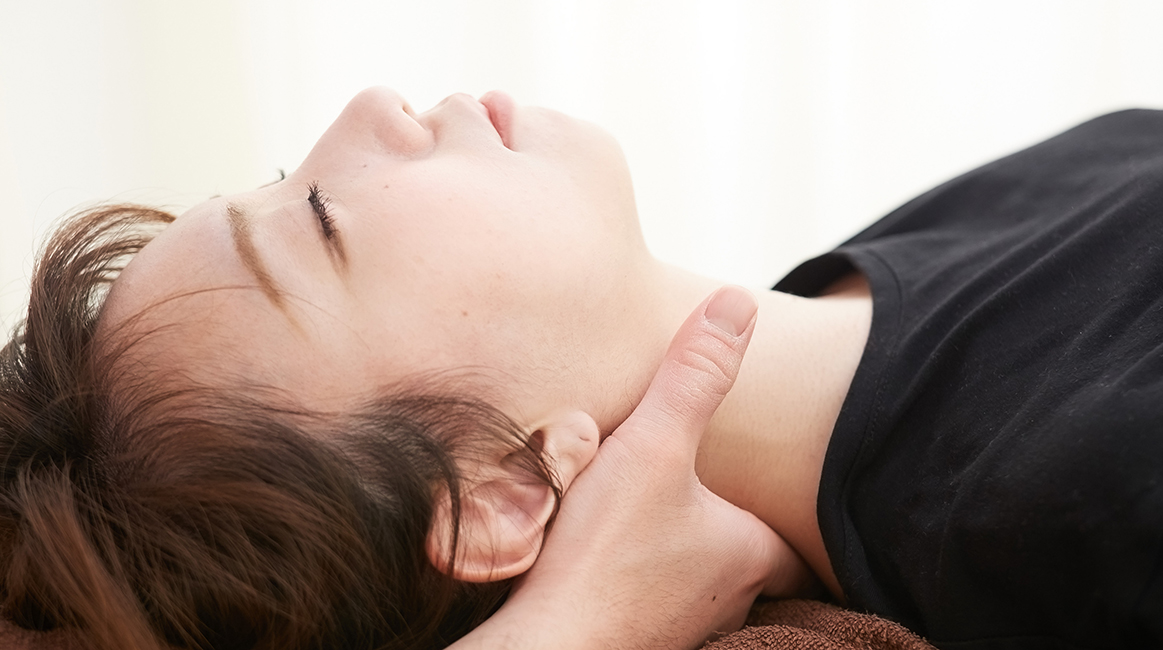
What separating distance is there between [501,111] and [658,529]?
51 centimetres

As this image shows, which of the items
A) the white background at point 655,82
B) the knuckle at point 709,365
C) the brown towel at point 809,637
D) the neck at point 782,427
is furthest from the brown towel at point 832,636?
the white background at point 655,82

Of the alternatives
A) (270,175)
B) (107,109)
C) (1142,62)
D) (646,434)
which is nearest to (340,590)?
(646,434)

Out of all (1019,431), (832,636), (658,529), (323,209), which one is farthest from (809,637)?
(323,209)

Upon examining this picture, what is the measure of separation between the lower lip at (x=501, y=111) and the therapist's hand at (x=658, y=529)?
1.02 feet

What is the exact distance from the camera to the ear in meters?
0.79

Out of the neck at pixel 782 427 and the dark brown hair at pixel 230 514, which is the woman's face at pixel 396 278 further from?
the neck at pixel 782 427

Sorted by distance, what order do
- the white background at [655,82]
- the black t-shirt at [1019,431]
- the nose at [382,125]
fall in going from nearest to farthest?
the black t-shirt at [1019,431] < the nose at [382,125] < the white background at [655,82]

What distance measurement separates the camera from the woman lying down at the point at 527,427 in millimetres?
734

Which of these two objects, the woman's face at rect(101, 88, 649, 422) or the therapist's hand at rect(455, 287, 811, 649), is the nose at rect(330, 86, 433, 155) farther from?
the therapist's hand at rect(455, 287, 811, 649)

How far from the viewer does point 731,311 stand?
847 millimetres

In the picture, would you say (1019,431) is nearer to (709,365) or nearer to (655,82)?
(709,365)

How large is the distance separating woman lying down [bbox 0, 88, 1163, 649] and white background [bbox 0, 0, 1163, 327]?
1077mm

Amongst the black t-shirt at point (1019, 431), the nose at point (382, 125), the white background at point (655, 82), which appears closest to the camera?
the black t-shirt at point (1019, 431)

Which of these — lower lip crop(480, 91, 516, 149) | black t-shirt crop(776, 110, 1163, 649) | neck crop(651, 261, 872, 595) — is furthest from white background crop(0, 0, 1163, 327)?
neck crop(651, 261, 872, 595)
